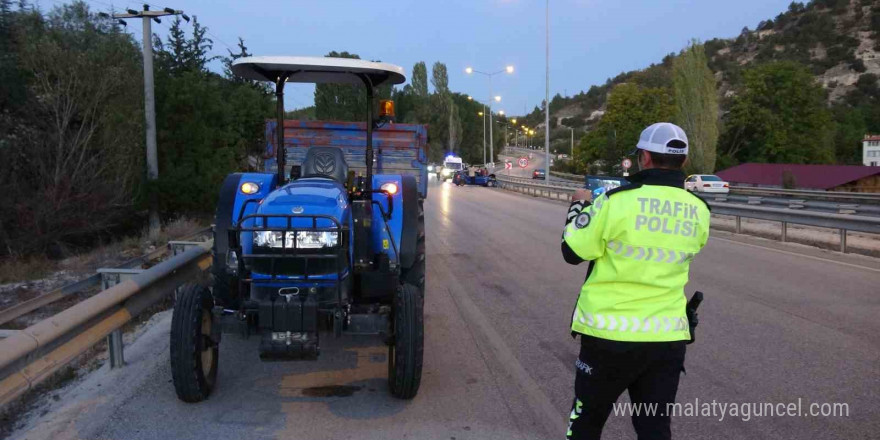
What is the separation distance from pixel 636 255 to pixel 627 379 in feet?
1.81

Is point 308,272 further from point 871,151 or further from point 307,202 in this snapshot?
point 871,151

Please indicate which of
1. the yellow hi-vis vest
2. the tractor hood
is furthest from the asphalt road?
the yellow hi-vis vest

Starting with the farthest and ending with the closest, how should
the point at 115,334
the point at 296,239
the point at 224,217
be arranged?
the point at 224,217, the point at 115,334, the point at 296,239

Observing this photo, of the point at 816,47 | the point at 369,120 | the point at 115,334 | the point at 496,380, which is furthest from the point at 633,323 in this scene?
the point at 816,47

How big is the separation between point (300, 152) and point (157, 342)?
402 cm

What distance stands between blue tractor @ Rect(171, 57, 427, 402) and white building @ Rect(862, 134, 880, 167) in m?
73.5

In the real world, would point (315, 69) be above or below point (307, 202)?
above

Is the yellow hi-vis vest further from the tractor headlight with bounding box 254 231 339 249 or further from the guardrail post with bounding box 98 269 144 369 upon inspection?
the guardrail post with bounding box 98 269 144 369

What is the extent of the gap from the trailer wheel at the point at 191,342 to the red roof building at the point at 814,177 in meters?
47.2

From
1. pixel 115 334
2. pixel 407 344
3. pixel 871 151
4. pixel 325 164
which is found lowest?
pixel 115 334

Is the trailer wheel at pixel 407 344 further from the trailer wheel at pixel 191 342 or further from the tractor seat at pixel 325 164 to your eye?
the tractor seat at pixel 325 164

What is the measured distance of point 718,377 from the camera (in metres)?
5.79

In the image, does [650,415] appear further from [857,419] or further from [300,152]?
[300,152]

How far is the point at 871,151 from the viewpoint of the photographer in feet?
227
